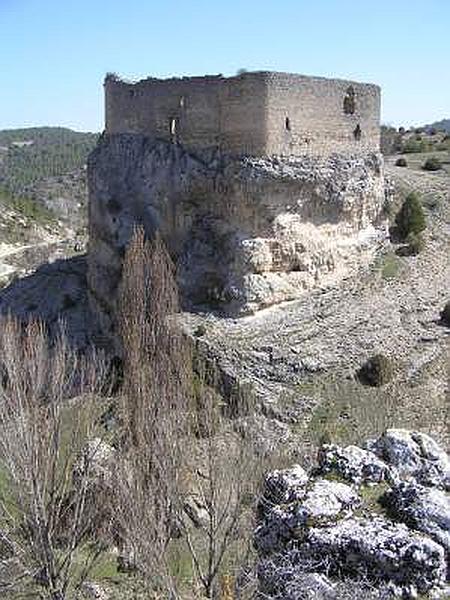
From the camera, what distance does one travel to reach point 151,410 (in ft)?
58.9

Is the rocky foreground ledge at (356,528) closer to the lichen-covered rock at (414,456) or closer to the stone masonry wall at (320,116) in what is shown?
the lichen-covered rock at (414,456)

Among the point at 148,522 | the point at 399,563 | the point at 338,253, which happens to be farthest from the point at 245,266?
the point at 399,563

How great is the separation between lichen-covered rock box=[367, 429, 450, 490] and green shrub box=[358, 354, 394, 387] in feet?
37.4

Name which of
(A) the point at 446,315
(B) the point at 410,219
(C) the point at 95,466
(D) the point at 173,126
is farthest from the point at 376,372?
(C) the point at 95,466

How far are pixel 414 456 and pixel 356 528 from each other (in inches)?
116

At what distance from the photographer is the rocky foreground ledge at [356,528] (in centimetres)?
1178

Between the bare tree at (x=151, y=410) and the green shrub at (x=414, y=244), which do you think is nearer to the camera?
the bare tree at (x=151, y=410)

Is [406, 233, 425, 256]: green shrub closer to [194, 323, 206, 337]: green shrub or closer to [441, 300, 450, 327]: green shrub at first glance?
[441, 300, 450, 327]: green shrub

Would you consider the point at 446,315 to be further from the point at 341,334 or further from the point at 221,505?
the point at 221,505

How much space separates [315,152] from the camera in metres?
28.0

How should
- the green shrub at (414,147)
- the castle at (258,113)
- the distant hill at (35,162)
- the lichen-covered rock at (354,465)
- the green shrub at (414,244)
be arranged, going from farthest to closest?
the distant hill at (35,162) < the green shrub at (414,147) < the green shrub at (414,244) < the castle at (258,113) < the lichen-covered rock at (354,465)

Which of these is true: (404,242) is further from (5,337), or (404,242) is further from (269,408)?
(5,337)

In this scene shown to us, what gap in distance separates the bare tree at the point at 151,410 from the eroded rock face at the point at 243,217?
68.6 inches

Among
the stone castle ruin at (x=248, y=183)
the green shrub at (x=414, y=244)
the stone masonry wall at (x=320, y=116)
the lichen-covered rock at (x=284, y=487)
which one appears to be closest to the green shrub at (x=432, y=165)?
the green shrub at (x=414, y=244)
